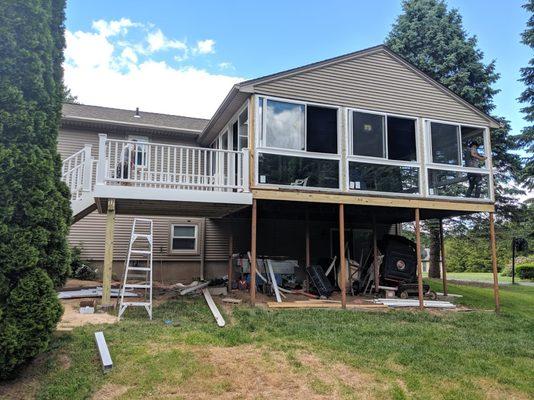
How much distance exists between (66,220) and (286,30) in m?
17.3

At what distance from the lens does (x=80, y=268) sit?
11.4m

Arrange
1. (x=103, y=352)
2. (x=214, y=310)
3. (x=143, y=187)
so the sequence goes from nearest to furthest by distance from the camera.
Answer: (x=103, y=352), (x=214, y=310), (x=143, y=187)

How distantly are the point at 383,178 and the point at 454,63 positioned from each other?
34.7ft

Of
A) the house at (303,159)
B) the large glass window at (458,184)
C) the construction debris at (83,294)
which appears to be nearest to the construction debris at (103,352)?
the house at (303,159)

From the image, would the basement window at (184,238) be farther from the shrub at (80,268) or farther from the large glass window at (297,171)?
the large glass window at (297,171)

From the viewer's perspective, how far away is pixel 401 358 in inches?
206

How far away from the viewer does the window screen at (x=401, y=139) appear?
31.9 feet

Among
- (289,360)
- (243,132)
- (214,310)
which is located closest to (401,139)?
(243,132)

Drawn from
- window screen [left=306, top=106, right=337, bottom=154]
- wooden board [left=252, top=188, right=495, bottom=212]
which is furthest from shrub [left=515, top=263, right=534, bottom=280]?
window screen [left=306, top=106, right=337, bottom=154]

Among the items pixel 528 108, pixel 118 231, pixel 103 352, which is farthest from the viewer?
pixel 528 108

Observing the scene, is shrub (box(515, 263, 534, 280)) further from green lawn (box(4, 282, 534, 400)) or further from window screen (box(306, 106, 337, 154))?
window screen (box(306, 106, 337, 154))

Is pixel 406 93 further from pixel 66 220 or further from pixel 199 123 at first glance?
pixel 66 220

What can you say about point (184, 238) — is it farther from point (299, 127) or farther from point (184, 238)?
point (299, 127)

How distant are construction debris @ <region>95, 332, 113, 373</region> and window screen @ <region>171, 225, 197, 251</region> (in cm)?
733
